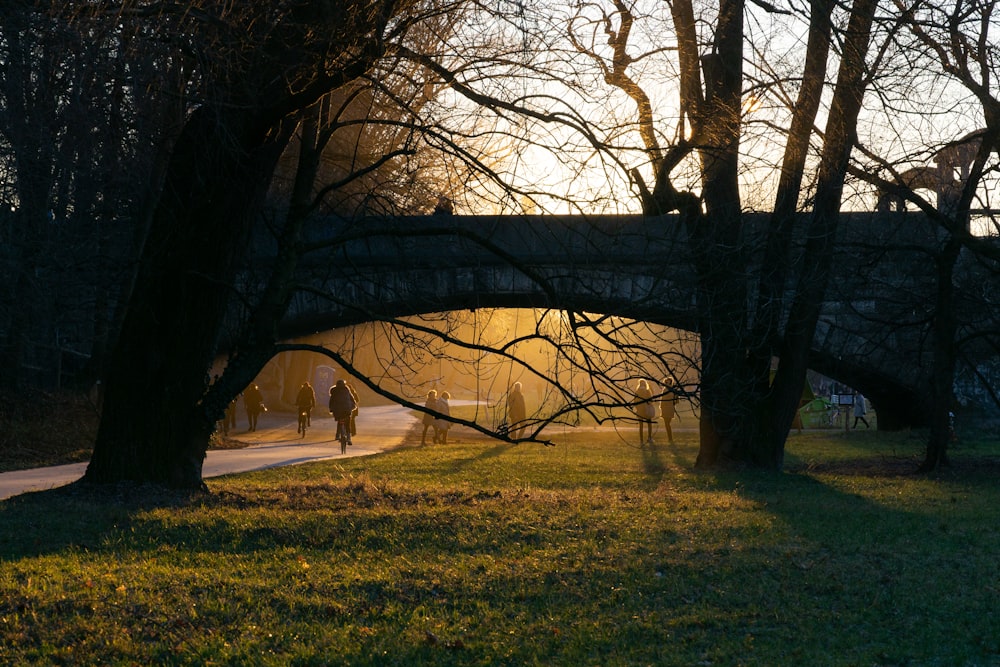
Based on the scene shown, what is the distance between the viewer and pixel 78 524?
907cm

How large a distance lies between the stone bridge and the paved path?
2.85 m

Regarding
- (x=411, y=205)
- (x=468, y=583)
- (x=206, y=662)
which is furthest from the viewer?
(x=411, y=205)

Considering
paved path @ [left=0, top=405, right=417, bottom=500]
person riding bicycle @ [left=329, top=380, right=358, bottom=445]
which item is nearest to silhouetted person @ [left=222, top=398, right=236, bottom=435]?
paved path @ [left=0, top=405, right=417, bottom=500]

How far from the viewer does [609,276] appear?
10.9m

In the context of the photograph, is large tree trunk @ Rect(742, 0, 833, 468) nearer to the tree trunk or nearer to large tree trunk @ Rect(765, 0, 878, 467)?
large tree trunk @ Rect(765, 0, 878, 467)

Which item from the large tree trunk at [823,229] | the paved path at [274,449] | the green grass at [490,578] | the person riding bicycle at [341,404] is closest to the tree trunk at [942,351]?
the large tree trunk at [823,229]

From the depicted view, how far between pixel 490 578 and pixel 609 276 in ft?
13.9

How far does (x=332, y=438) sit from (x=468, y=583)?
77.4 feet

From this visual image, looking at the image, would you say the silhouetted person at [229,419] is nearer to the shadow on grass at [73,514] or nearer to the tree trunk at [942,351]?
the tree trunk at [942,351]

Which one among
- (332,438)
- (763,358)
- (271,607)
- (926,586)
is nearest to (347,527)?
(271,607)

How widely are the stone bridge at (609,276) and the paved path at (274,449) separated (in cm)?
285

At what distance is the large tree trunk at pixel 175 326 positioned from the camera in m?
10.8

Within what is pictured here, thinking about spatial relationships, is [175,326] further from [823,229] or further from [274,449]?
[274,449]

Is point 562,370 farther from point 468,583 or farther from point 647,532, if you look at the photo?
point 468,583
